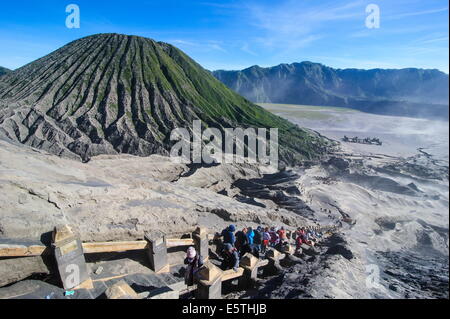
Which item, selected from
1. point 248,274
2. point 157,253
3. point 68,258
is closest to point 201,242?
point 157,253

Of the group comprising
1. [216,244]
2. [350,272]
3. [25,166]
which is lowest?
[350,272]

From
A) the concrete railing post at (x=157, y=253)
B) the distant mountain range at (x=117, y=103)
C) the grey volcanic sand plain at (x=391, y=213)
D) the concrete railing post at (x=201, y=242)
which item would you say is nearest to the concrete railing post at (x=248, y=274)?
the concrete railing post at (x=201, y=242)

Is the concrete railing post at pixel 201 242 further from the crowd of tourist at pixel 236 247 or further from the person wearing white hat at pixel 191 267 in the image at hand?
the person wearing white hat at pixel 191 267

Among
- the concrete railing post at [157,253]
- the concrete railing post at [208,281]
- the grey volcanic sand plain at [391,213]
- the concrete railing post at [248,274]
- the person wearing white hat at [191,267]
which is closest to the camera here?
the concrete railing post at [208,281]

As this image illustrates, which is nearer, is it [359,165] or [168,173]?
[168,173]

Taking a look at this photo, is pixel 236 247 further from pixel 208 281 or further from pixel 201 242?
pixel 208 281

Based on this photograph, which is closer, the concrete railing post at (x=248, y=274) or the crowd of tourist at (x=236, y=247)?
Result: the crowd of tourist at (x=236, y=247)

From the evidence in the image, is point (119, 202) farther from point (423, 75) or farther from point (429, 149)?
point (423, 75)
